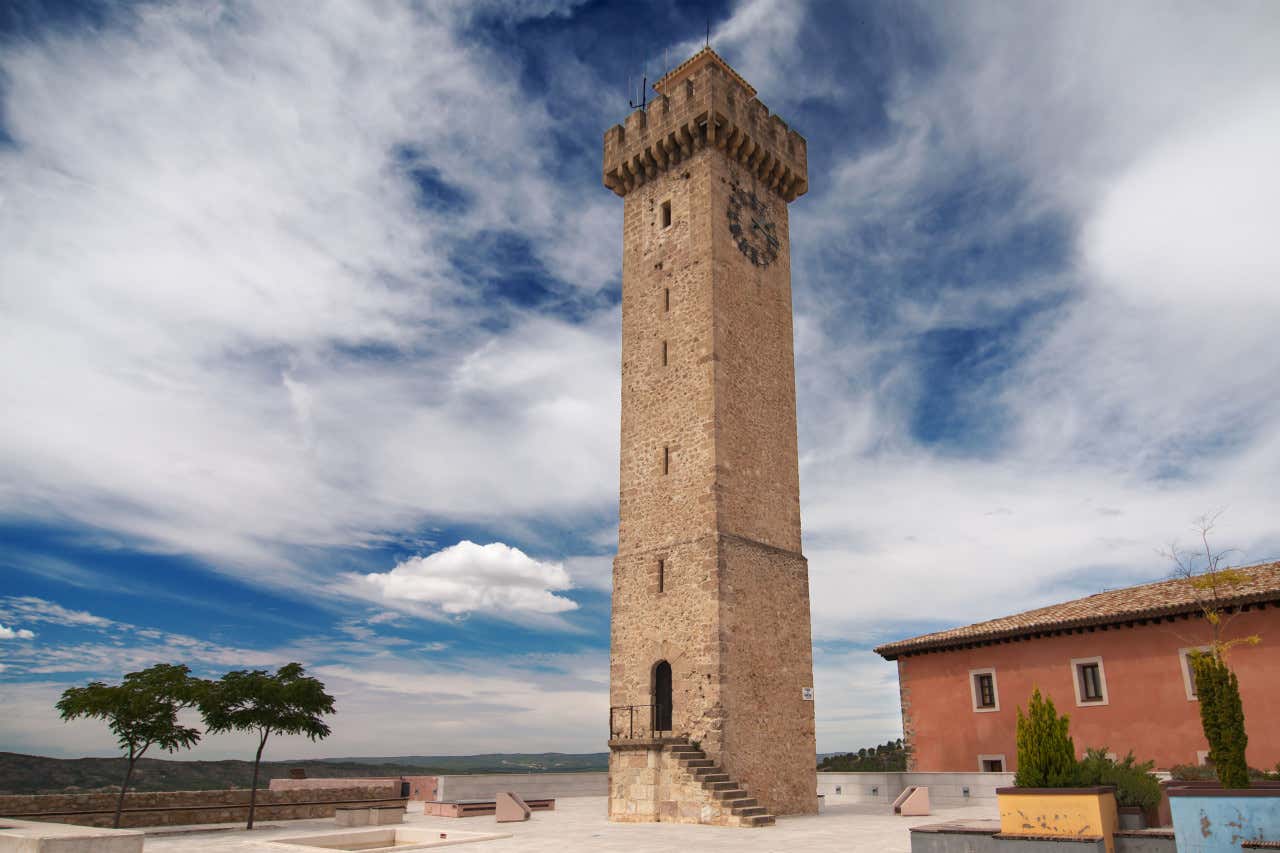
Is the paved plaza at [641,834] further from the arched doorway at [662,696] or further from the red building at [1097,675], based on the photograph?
the red building at [1097,675]

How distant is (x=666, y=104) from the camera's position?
2309cm

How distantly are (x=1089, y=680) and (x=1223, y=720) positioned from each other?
1370 centimetres

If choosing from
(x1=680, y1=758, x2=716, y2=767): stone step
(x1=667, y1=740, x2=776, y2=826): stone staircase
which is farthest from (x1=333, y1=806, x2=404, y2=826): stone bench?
(x1=680, y1=758, x2=716, y2=767): stone step


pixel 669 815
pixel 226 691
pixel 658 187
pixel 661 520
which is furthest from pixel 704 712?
pixel 658 187

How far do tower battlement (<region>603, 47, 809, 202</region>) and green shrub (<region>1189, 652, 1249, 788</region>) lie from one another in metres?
16.3

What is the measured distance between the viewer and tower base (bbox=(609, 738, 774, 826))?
16.3m

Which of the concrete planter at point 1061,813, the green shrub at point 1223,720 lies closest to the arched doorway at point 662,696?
the concrete planter at point 1061,813

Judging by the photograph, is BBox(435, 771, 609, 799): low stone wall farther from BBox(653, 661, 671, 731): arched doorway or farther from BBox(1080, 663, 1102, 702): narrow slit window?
BBox(1080, 663, 1102, 702): narrow slit window

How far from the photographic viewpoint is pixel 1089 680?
2252 centimetres

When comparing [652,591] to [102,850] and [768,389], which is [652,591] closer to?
[768,389]

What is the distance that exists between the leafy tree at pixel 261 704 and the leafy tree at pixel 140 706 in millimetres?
475

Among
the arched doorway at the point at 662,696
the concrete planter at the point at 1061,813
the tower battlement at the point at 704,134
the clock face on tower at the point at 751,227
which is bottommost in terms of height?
the concrete planter at the point at 1061,813

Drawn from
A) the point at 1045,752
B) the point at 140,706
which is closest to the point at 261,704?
the point at 140,706

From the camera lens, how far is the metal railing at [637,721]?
18.9 meters
